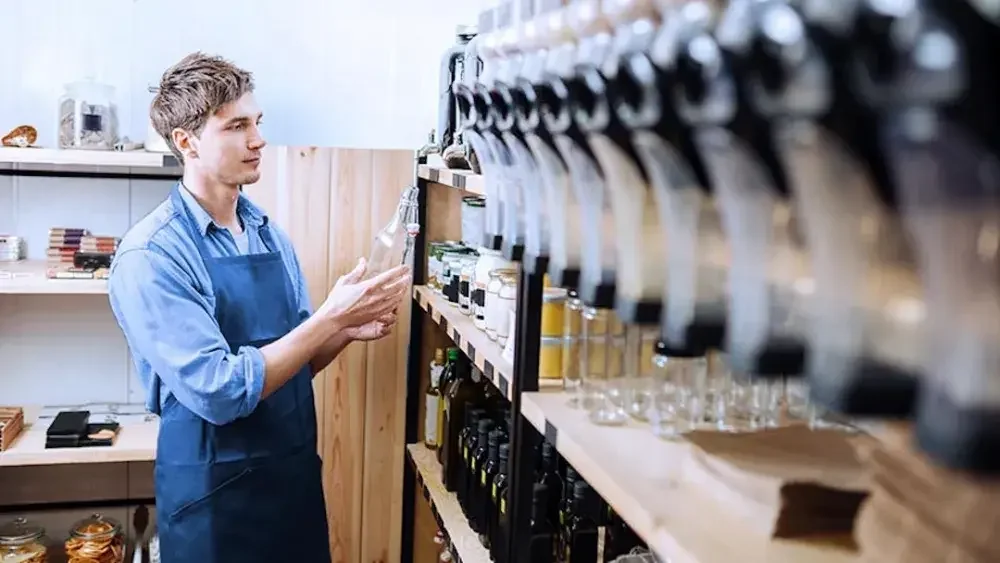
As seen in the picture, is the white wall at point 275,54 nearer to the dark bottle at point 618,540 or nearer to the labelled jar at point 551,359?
the labelled jar at point 551,359

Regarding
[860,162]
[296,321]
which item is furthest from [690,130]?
[296,321]

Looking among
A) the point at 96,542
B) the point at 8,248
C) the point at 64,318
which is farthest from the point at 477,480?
the point at 8,248

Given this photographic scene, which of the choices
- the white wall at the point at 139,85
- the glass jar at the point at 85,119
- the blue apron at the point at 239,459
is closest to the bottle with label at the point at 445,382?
the blue apron at the point at 239,459

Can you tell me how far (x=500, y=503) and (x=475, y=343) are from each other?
35 centimetres

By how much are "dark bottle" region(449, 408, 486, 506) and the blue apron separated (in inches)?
15.9

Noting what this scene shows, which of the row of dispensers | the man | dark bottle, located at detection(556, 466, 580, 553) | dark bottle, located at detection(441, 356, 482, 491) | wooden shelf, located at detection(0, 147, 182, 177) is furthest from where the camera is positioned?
wooden shelf, located at detection(0, 147, 182, 177)

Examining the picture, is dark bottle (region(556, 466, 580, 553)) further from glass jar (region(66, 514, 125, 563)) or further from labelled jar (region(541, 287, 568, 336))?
glass jar (region(66, 514, 125, 563))

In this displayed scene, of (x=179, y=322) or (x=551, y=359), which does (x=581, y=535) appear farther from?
(x=179, y=322)

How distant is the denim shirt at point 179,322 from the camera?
231 centimetres

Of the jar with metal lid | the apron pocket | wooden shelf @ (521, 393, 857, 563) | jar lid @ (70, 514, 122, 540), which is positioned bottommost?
the jar with metal lid

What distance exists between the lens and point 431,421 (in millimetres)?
3252

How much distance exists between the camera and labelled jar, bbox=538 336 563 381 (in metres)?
1.87

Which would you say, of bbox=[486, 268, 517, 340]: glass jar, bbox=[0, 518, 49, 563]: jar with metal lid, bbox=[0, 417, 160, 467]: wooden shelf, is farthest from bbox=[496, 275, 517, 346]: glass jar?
bbox=[0, 518, 49, 563]: jar with metal lid

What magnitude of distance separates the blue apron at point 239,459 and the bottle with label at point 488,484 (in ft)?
1.77
